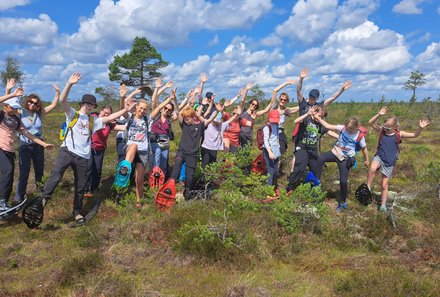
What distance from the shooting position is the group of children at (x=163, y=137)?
18.4 feet

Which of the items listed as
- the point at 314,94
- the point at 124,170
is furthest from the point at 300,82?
the point at 124,170

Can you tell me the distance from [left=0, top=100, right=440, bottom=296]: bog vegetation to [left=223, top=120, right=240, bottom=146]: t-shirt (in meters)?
1.21

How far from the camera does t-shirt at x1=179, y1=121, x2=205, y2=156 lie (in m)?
6.59

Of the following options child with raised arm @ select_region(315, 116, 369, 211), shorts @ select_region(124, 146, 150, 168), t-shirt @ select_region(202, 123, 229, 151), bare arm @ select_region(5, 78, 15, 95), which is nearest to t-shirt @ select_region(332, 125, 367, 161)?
child with raised arm @ select_region(315, 116, 369, 211)

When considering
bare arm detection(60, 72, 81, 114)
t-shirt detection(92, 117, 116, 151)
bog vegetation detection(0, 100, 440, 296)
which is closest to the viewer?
bog vegetation detection(0, 100, 440, 296)

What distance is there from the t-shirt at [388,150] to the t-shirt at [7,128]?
6.05m

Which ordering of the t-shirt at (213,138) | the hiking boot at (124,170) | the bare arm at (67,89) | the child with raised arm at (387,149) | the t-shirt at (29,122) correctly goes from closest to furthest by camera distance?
the bare arm at (67,89)
the hiking boot at (124,170)
the t-shirt at (29,122)
the child with raised arm at (387,149)
the t-shirt at (213,138)

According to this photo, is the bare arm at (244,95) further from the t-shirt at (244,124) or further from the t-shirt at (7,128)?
the t-shirt at (7,128)

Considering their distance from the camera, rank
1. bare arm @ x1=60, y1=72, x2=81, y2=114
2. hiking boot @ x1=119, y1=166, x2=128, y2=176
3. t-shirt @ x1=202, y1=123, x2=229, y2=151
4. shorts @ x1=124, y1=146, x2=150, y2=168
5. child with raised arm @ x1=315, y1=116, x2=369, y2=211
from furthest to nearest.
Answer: t-shirt @ x1=202, y1=123, x2=229, y2=151 → child with raised arm @ x1=315, y1=116, x2=369, y2=211 → shorts @ x1=124, y1=146, x2=150, y2=168 → hiking boot @ x1=119, y1=166, x2=128, y2=176 → bare arm @ x1=60, y1=72, x2=81, y2=114

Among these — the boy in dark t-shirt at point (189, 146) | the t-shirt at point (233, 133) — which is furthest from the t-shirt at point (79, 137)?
the t-shirt at point (233, 133)

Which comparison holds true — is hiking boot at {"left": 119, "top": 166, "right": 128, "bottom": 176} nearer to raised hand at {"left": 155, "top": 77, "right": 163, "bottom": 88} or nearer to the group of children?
the group of children

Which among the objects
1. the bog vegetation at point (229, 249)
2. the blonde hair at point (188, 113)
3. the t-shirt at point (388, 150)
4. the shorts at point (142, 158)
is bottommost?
the bog vegetation at point (229, 249)

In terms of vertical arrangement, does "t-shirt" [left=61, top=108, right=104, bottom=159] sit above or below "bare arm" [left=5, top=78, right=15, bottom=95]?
below

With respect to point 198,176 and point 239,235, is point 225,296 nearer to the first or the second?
point 239,235
